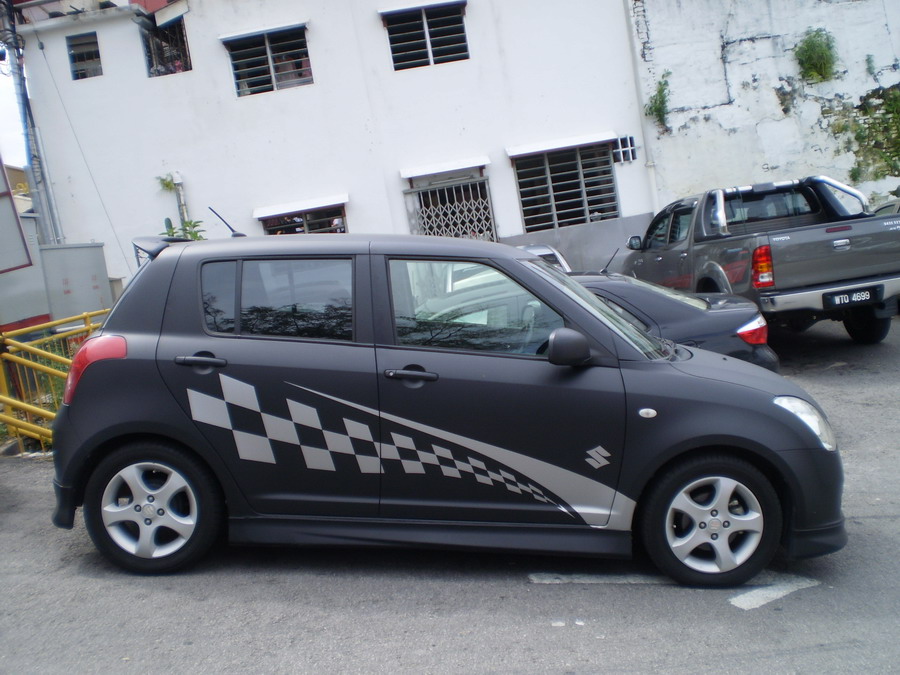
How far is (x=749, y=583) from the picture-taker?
3.95m

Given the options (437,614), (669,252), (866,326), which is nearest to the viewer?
(437,614)

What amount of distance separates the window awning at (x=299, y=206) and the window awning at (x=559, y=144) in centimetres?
319

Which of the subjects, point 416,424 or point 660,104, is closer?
point 416,424

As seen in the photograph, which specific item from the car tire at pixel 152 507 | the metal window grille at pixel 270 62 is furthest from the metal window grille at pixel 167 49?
the car tire at pixel 152 507

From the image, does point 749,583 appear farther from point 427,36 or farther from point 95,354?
point 427,36

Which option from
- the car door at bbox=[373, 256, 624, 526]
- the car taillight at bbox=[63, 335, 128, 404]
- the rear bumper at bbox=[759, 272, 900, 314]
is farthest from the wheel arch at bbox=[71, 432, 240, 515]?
the rear bumper at bbox=[759, 272, 900, 314]

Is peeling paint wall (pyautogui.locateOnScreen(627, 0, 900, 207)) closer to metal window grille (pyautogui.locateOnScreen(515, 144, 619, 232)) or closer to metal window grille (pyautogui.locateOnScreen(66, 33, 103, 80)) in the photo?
metal window grille (pyautogui.locateOnScreen(515, 144, 619, 232))

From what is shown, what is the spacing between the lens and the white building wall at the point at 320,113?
573 inches

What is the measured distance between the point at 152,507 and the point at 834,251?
6.66 m

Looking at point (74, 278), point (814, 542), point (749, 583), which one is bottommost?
point (749, 583)

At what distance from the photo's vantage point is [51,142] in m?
14.8

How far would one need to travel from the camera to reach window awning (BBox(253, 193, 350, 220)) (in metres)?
14.6

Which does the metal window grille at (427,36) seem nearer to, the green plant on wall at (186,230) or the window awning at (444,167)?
the window awning at (444,167)

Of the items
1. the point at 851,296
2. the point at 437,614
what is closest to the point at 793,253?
the point at 851,296
